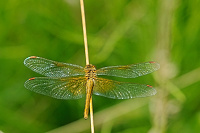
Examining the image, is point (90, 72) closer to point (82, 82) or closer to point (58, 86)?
point (82, 82)

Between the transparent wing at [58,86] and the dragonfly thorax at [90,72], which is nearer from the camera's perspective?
the transparent wing at [58,86]

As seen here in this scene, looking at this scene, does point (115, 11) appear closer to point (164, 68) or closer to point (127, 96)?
point (164, 68)

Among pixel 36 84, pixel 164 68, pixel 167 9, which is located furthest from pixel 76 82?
pixel 167 9

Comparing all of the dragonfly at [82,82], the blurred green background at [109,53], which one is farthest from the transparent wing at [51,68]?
the blurred green background at [109,53]

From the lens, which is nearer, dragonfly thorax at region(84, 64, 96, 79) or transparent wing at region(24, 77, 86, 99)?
transparent wing at region(24, 77, 86, 99)

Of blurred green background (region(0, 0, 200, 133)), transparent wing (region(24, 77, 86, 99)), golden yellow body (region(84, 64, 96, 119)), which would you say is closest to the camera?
transparent wing (region(24, 77, 86, 99))

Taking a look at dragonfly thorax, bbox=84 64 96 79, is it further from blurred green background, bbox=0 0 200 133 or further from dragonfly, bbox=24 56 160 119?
blurred green background, bbox=0 0 200 133

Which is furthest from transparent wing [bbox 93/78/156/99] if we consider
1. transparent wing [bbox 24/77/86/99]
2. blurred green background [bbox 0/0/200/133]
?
blurred green background [bbox 0/0/200/133]

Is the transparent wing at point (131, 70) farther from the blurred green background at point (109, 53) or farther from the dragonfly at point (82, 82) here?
the blurred green background at point (109, 53)
